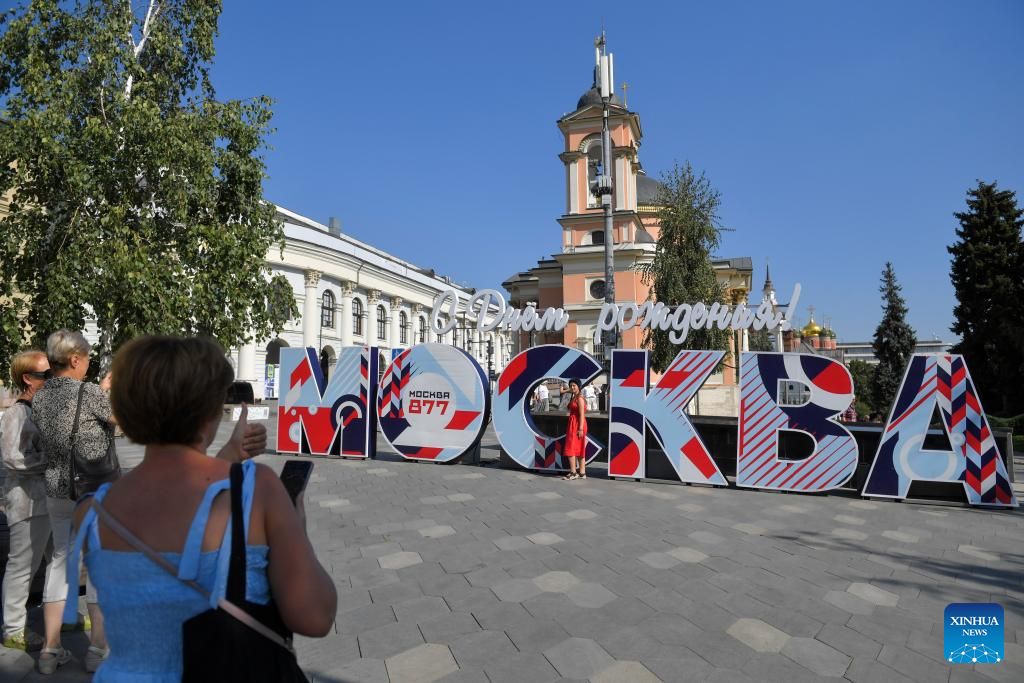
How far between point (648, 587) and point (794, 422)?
5.94 meters

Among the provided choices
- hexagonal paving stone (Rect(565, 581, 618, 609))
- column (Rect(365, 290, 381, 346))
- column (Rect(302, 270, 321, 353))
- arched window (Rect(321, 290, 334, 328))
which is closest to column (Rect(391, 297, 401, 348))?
column (Rect(365, 290, 381, 346))

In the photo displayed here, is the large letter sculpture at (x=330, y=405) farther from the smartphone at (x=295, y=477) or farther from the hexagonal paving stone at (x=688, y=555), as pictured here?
the smartphone at (x=295, y=477)

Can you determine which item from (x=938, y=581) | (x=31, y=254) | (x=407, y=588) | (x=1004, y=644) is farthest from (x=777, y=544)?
(x=31, y=254)

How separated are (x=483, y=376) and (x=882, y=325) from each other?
155 feet

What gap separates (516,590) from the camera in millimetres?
4969

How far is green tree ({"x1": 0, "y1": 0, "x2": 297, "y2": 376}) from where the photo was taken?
314 inches

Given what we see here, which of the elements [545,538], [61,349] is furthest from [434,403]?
[61,349]

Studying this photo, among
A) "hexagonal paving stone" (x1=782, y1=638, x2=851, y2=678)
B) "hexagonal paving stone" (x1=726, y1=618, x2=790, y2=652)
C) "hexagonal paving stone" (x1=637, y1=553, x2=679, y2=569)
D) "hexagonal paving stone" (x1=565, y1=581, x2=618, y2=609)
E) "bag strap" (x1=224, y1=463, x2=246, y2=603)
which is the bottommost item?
"hexagonal paving stone" (x1=782, y1=638, x2=851, y2=678)

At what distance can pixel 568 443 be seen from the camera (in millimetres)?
10922

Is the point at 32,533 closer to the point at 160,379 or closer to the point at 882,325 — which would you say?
the point at 160,379

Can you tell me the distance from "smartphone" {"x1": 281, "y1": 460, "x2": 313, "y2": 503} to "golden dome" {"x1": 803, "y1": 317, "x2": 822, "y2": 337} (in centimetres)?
10245

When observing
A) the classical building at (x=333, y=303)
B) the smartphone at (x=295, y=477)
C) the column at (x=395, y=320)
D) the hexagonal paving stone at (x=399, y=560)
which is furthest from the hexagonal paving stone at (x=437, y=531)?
the column at (x=395, y=320)

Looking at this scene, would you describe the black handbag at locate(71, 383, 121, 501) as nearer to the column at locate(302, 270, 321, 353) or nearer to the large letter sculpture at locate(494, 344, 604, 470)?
the large letter sculpture at locate(494, 344, 604, 470)

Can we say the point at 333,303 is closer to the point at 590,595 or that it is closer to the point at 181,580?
the point at 590,595
